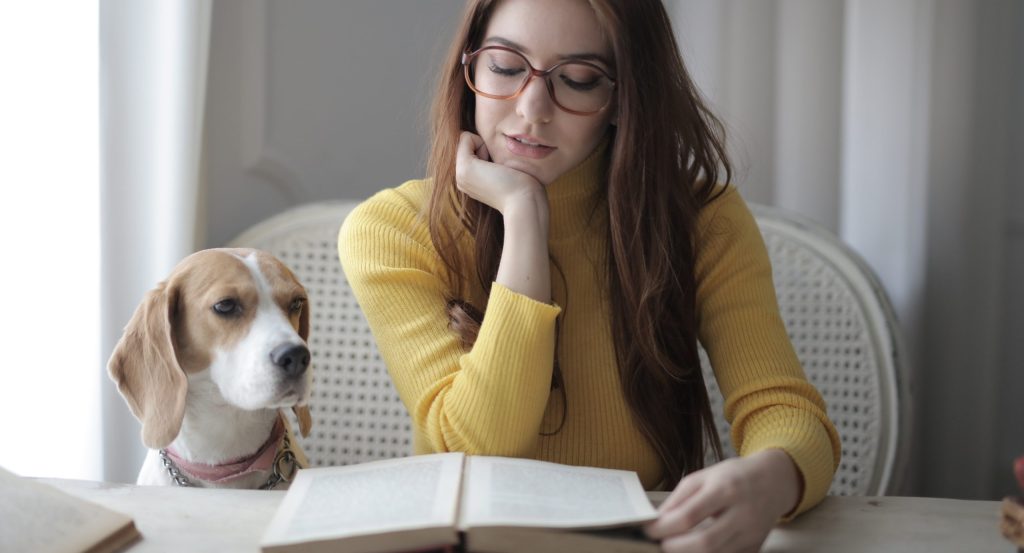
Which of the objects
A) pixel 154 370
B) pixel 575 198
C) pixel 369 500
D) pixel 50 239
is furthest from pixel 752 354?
pixel 50 239

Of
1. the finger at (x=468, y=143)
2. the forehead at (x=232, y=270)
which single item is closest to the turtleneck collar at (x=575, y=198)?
the finger at (x=468, y=143)

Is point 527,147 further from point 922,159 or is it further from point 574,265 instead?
point 922,159

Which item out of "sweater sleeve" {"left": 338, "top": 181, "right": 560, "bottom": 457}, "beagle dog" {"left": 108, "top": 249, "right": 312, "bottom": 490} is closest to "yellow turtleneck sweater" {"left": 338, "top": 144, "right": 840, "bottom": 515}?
"sweater sleeve" {"left": 338, "top": 181, "right": 560, "bottom": 457}

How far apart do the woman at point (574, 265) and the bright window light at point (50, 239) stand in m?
0.43

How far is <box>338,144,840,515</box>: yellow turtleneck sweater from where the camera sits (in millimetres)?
1035

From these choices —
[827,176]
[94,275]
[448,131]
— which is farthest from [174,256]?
[827,176]

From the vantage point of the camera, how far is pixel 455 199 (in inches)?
48.5

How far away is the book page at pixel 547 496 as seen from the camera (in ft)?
2.41

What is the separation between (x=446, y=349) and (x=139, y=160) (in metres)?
0.68

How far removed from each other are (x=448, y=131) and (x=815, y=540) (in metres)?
0.66

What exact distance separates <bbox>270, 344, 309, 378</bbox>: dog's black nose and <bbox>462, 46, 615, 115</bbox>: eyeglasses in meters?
0.36

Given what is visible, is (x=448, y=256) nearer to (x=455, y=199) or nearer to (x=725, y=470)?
(x=455, y=199)

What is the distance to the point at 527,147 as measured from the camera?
3.82 ft

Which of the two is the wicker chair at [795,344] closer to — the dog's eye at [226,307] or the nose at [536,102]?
the dog's eye at [226,307]
